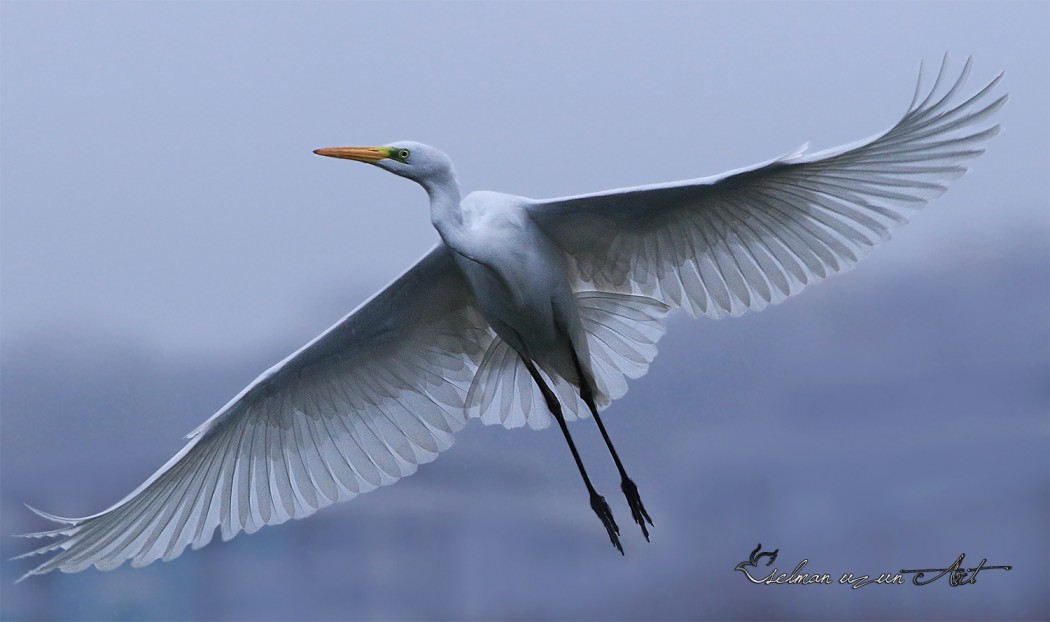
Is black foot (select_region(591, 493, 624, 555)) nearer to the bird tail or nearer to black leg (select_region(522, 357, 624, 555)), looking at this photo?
black leg (select_region(522, 357, 624, 555))

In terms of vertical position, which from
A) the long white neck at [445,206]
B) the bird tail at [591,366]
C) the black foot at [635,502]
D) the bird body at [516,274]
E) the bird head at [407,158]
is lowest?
the black foot at [635,502]

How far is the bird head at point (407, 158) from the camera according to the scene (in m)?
1.93

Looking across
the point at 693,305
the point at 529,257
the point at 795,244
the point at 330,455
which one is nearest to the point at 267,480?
the point at 330,455

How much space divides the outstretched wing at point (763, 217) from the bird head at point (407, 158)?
7.4 inches

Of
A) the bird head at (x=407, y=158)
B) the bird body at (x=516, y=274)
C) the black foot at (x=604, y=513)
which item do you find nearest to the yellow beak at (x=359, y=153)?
the bird head at (x=407, y=158)

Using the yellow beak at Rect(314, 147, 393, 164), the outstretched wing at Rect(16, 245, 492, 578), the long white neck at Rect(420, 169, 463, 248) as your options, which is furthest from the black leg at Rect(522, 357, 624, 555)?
the yellow beak at Rect(314, 147, 393, 164)

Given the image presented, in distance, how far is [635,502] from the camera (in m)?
2.21

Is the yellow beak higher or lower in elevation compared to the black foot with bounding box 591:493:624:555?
higher

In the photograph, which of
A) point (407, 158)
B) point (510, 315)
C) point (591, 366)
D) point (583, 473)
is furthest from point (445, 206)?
point (583, 473)

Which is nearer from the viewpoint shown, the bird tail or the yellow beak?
the yellow beak

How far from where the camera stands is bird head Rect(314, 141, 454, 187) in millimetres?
1927

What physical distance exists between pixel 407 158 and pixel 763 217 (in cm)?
63

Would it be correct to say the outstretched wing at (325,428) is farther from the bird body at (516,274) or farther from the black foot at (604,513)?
the black foot at (604,513)

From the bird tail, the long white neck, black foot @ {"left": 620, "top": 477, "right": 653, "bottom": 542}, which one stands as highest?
the long white neck
